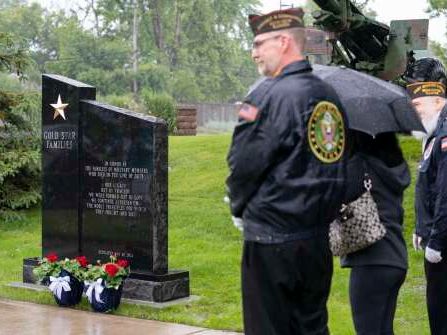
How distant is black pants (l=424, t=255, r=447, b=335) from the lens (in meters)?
4.86

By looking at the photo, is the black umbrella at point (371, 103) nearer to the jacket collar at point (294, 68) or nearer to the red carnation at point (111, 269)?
the jacket collar at point (294, 68)

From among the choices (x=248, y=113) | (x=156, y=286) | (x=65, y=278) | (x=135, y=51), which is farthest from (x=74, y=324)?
(x=135, y=51)

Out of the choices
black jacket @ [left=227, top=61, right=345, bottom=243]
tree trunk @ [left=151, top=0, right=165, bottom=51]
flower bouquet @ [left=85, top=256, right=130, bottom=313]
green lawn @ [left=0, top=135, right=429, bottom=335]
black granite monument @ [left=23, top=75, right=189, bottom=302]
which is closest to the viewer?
black jacket @ [left=227, top=61, right=345, bottom=243]

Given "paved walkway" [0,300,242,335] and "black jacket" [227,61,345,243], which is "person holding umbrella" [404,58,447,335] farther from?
"paved walkway" [0,300,242,335]

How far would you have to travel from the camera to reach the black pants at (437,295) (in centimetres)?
486

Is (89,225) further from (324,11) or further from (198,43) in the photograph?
(198,43)

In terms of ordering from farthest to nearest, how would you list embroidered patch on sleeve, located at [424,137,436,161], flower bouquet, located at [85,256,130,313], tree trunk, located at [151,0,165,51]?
1. tree trunk, located at [151,0,165,51]
2. flower bouquet, located at [85,256,130,313]
3. embroidered patch on sleeve, located at [424,137,436,161]

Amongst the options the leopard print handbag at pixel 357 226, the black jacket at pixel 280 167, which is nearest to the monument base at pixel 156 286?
the leopard print handbag at pixel 357 226

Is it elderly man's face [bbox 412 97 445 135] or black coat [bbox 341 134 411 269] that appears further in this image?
elderly man's face [bbox 412 97 445 135]

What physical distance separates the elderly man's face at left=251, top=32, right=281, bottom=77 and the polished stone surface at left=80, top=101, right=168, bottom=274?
4011mm

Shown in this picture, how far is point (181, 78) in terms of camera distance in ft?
189

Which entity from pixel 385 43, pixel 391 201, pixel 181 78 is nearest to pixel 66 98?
pixel 385 43

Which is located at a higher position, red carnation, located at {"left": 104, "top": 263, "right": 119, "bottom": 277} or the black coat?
the black coat

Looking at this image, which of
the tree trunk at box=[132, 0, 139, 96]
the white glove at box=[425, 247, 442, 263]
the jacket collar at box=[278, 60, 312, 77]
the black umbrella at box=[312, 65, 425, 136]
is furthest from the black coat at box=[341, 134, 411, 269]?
the tree trunk at box=[132, 0, 139, 96]
